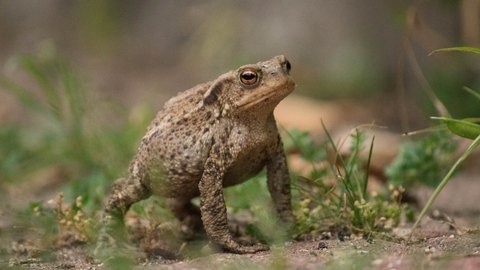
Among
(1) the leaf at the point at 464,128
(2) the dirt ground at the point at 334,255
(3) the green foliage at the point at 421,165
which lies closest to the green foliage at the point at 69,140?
(2) the dirt ground at the point at 334,255

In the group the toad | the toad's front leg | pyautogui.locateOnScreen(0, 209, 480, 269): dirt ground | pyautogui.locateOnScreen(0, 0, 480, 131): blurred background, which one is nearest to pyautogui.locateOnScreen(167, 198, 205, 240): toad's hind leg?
the toad

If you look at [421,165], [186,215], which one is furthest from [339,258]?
[421,165]

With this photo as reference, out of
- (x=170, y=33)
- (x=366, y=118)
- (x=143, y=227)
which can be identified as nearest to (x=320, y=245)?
(x=143, y=227)

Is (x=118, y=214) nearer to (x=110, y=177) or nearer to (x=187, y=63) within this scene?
(x=110, y=177)

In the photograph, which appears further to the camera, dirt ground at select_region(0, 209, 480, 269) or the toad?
the toad

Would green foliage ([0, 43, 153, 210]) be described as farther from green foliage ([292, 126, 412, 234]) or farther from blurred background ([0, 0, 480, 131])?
green foliage ([292, 126, 412, 234])

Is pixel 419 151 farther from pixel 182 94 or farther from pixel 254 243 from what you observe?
pixel 182 94
